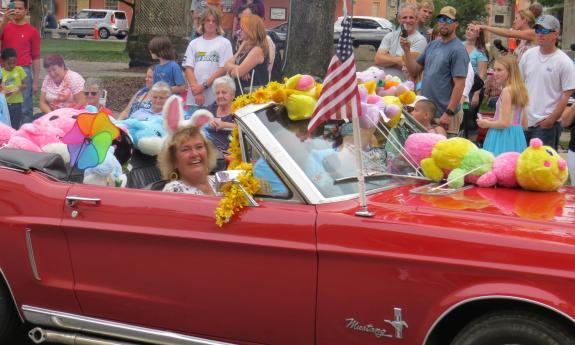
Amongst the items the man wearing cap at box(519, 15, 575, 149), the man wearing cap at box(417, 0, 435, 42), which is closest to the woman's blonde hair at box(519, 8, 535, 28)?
the man wearing cap at box(417, 0, 435, 42)

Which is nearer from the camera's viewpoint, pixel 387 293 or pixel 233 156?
pixel 387 293

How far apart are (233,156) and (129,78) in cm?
1476

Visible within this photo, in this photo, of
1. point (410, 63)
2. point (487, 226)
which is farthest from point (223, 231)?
point (410, 63)

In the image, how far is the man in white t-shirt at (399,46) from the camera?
8398mm

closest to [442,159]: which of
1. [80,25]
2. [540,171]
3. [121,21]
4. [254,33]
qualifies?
[540,171]

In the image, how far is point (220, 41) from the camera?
852cm

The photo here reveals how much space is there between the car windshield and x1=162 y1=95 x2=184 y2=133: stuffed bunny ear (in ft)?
1.90

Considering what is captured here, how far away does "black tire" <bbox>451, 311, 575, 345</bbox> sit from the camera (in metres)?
3.29

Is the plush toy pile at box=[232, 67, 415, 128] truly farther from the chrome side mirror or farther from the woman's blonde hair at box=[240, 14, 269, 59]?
the woman's blonde hair at box=[240, 14, 269, 59]

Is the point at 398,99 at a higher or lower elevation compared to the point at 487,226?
higher

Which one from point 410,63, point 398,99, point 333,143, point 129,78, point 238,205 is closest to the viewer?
point 238,205

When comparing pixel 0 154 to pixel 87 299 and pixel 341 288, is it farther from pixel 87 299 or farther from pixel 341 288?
pixel 341 288

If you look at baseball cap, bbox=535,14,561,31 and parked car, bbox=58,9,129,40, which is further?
parked car, bbox=58,9,129,40

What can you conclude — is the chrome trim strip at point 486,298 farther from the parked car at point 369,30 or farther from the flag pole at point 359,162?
the parked car at point 369,30
